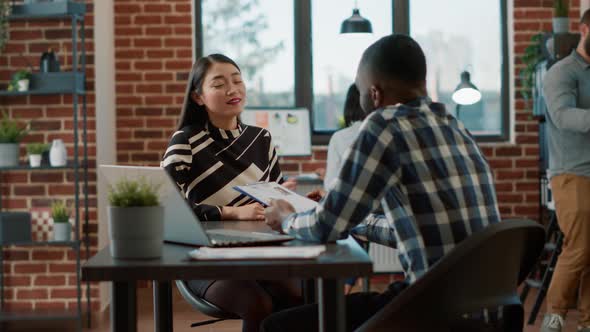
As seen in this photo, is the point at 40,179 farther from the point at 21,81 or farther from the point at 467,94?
the point at 467,94

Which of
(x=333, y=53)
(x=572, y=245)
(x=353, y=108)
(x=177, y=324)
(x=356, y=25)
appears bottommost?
(x=177, y=324)

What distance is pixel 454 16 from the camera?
5918mm

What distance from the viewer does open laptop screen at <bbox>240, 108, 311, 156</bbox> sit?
5.39m

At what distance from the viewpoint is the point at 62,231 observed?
14.9ft

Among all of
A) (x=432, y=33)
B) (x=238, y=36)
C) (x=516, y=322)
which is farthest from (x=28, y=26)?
(x=516, y=322)

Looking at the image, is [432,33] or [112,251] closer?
[112,251]

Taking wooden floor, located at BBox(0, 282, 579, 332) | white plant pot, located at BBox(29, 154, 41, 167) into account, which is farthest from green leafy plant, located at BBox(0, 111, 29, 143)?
wooden floor, located at BBox(0, 282, 579, 332)

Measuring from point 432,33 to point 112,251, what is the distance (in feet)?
14.8

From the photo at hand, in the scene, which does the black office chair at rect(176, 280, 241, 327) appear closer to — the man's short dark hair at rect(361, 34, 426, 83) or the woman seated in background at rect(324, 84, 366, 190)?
the man's short dark hair at rect(361, 34, 426, 83)

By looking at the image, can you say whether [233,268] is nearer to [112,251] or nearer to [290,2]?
[112,251]

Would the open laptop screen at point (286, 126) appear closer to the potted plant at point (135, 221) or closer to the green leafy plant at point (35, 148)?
the green leafy plant at point (35, 148)

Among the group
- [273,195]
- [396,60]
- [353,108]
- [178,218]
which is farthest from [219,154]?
[353,108]

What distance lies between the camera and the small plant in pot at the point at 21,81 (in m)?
4.48

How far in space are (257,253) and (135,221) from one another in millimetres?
254
